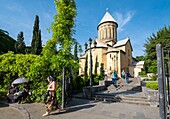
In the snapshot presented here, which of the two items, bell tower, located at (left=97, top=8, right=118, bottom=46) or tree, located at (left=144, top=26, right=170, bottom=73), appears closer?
tree, located at (left=144, top=26, right=170, bottom=73)

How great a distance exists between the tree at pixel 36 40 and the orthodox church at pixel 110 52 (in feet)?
44.4

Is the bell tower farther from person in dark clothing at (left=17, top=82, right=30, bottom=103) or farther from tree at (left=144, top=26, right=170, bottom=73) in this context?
person in dark clothing at (left=17, top=82, right=30, bottom=103)

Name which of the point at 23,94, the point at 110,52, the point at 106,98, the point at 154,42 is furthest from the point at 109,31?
the point at 23,94

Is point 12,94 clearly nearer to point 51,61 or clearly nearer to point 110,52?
point 51,61

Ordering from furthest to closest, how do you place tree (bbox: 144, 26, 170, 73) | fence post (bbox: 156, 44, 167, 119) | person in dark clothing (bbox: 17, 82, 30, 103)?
tree (bbox: 144, 26, 170, 73), person in dark clothing (bbox: 17, 82, 30, 103), fence post (bbox: 156, 44, 167, 119)

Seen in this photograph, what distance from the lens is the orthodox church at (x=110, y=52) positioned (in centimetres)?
3634

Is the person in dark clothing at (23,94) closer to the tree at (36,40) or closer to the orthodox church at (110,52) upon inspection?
the tree at (36,40)

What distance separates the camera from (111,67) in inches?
1439

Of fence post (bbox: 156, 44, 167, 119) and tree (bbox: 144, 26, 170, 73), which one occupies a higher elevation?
tree (bbox: 144, 26, 170, 73)

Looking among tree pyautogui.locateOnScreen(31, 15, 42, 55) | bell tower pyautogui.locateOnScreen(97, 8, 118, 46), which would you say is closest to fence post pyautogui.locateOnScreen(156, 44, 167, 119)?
tree pyautogui.locateOnScreen(31, 15, 42, 55)

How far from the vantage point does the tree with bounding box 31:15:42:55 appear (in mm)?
23719

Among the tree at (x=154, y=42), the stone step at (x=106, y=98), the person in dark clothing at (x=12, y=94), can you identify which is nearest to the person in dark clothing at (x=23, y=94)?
the person in dark clothing at (x=12, y=94)

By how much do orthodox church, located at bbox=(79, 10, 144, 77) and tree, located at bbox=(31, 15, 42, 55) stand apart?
13.5 m

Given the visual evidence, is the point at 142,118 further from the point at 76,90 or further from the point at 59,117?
the point at 76,90
